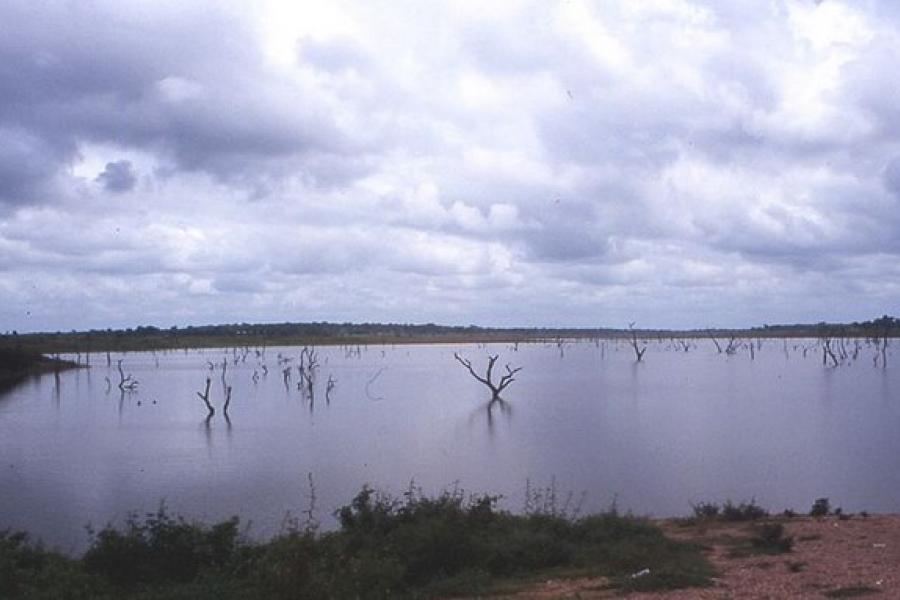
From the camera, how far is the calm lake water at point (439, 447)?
20.3m

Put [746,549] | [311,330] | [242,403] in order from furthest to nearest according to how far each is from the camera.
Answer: [311,330] < [242,403] < [746,549]

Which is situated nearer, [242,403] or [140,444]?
[140,444]

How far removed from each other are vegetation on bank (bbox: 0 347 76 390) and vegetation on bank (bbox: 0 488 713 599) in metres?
56.7

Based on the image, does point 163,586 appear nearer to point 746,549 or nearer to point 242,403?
point 746,549

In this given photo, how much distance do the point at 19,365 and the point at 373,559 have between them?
68.7 meters

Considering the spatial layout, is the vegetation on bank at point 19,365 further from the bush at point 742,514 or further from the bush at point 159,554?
the bush at point 742,514

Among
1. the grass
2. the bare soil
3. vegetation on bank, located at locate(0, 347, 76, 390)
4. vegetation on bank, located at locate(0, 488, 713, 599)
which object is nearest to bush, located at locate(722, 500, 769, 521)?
the bare soil

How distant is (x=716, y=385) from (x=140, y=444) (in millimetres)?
34292

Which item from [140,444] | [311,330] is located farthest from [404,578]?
[311,330]

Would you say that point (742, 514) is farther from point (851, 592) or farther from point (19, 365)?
point (19, 365)

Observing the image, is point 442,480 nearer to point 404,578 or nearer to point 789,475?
point 789,475

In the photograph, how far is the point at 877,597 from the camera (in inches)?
332

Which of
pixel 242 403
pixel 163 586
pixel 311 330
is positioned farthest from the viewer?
pixel 311 330

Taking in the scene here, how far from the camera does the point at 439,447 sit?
29766 millimetres
